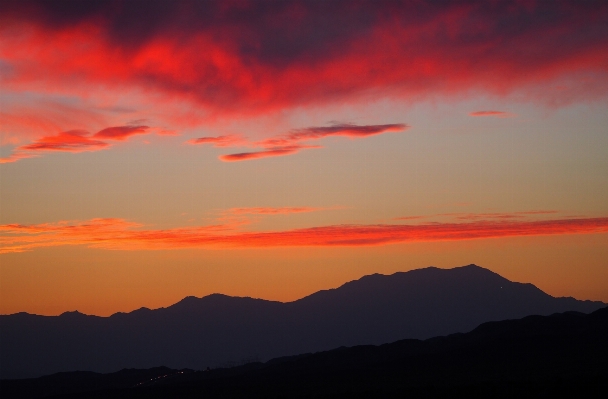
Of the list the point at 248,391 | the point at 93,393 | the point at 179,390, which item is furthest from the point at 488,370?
the point at 93,393

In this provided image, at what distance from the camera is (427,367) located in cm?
7588

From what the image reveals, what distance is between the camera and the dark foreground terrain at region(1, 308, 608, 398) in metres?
55.6

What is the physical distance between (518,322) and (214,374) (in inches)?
1541

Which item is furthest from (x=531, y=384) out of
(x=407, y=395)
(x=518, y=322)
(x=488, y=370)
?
(x=518, y=322)

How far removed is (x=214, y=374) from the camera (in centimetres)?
10294

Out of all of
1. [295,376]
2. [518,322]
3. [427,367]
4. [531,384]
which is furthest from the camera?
[518,322]

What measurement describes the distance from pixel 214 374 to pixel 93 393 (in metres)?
22.2

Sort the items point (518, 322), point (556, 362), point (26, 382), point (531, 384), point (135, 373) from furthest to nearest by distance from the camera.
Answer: point (135, 373), point (26, 382), point (518, 322), point (556, 362), point (531, 384)

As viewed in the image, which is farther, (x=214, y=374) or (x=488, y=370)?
(x=214, y=374)

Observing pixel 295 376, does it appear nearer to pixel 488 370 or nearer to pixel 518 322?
pixel 488 370

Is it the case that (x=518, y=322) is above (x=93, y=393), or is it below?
above

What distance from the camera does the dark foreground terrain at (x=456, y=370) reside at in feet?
182

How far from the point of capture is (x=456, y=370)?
72688mm

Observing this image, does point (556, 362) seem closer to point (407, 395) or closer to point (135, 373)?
point (407, 395)
